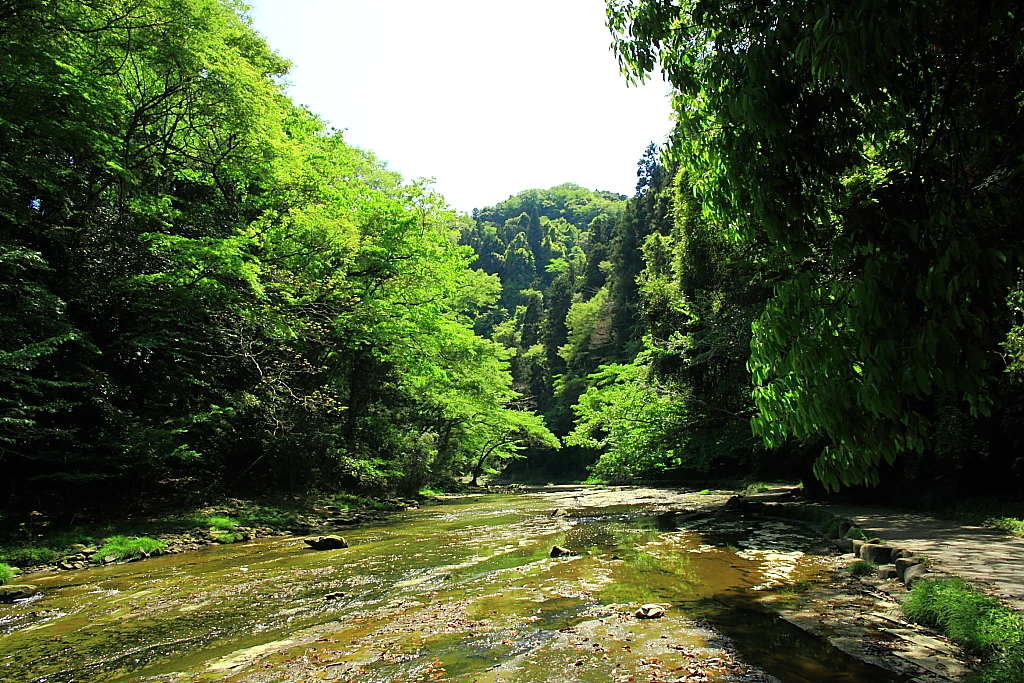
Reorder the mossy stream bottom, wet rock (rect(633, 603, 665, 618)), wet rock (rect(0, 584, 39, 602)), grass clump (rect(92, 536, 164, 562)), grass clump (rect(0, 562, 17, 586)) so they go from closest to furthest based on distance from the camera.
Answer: the mossy stream bottom, wet rock (rect(633, 603, 665, 618)), wet rock (rect(0, 584, 39, 602)), grass clump (rect(0, 562, 17, 586)), grass clump (rect(92, 536, 164, 562))

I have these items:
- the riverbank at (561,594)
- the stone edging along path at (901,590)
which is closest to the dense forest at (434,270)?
the stone edging along path at (901,590)

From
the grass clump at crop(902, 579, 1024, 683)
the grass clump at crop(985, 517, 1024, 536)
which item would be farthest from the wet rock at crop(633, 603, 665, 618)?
the grass clump at crop(985, 517, 1024, 536)

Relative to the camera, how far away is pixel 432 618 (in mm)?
5762

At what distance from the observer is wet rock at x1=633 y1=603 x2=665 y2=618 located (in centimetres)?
547

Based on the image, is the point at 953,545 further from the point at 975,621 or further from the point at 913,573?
the point at 975,621

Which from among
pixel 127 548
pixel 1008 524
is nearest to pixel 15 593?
pixel 127 548

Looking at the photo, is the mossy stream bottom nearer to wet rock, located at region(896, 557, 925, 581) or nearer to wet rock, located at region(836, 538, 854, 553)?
wet rock, located at region(836, 538, 854, 553)

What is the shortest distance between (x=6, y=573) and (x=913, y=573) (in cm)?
1218

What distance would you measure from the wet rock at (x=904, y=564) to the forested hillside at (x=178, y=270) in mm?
12710

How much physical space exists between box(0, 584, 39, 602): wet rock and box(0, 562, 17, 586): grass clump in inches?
34.7

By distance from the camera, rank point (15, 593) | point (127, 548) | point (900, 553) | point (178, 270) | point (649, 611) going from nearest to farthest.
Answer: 1. point (649, 611)
2. point (900, 553)
3. point (15, 593)
4. point (127, 548)
5. point (178, 270)

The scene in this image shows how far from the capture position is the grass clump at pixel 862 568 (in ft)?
22.3

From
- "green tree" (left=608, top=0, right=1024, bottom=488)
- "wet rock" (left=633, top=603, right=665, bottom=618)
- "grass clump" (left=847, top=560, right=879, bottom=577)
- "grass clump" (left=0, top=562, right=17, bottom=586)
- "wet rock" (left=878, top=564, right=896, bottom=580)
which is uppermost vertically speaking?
"green tree" (left=608, top=0, right=1024, bottom=488)

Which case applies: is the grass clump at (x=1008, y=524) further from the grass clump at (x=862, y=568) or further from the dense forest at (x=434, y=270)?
the grass clump at (x=862, y=568)
